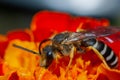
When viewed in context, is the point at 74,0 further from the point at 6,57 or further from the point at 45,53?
the point at 45,53

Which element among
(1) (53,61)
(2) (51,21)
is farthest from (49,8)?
(1) (53,61)

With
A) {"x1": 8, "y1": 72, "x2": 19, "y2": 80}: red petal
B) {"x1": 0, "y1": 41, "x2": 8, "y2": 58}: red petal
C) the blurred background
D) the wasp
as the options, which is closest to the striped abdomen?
the wasp

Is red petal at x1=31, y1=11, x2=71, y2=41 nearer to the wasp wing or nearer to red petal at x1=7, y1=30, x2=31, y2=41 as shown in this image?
red petal at x1=7, y1=30, x2=31, y2=41

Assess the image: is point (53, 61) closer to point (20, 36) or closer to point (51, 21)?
point (20, 36)

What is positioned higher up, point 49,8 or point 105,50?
point 49,8

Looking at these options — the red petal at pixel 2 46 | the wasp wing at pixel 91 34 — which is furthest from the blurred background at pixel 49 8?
the wasp wing at pixel 91 34

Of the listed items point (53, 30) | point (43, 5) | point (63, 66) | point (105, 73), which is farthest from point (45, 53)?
point (43, 5)

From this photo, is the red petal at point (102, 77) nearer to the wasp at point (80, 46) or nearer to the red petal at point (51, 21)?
the wasp at point (80, 46)
